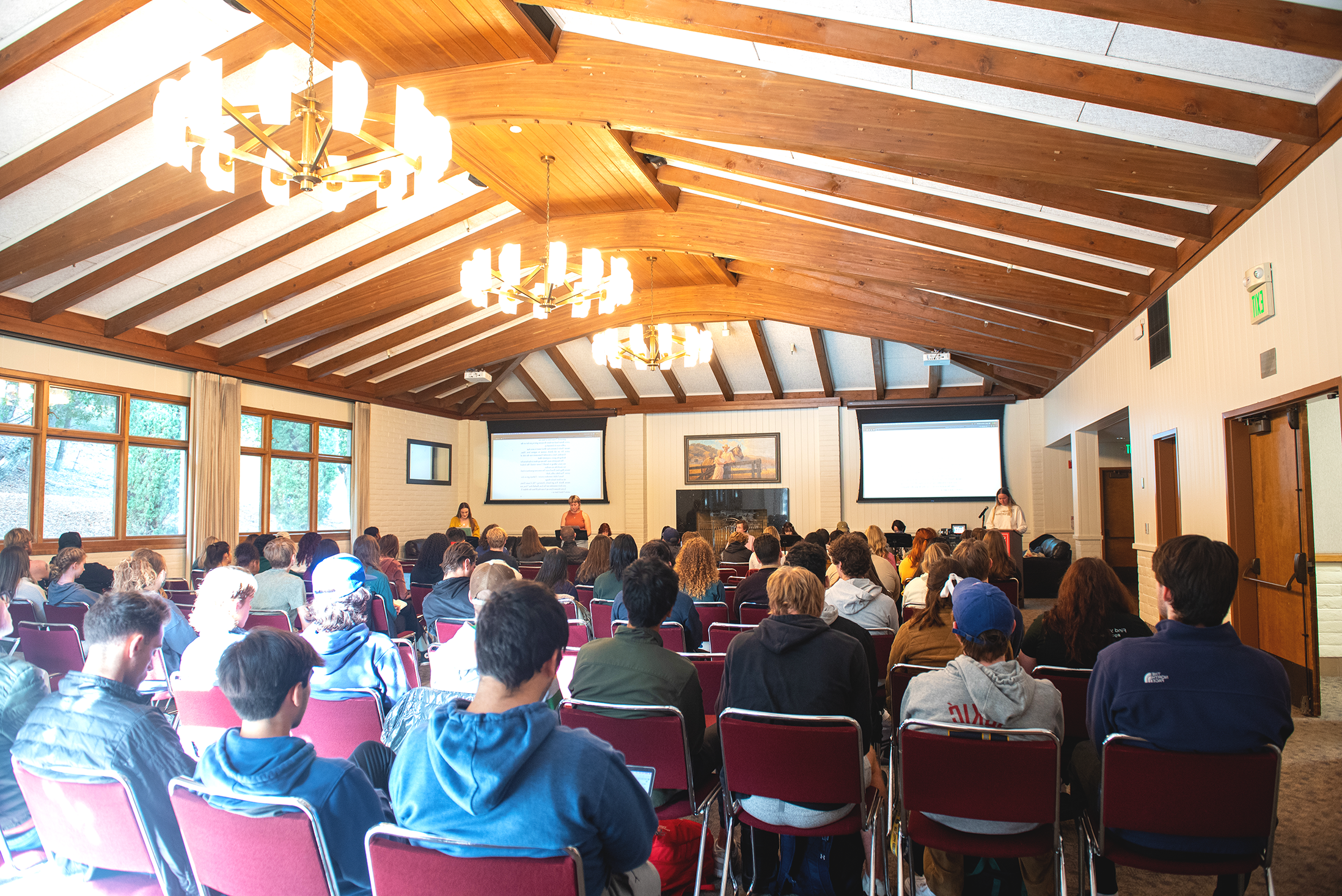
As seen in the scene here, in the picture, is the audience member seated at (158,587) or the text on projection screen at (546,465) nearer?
the audience member seated at (158,587)

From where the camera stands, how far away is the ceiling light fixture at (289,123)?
3328 millimetres

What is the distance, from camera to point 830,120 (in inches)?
185

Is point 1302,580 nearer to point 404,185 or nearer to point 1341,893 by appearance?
point 1341,893

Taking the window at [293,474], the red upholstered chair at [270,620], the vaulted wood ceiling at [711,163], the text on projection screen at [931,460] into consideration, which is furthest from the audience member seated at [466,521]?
the red upholstered chair at [270,620]

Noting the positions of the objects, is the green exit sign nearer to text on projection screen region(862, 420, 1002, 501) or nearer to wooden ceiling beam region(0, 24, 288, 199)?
wooden ceiling beam region(0, 24, 288, 199)

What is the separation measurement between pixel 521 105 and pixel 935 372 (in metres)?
9.55

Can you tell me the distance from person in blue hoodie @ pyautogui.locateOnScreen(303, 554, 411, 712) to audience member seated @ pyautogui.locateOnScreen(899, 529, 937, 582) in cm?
447

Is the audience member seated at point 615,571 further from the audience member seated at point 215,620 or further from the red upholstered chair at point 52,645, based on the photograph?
the red upholstered chair at point 52,645

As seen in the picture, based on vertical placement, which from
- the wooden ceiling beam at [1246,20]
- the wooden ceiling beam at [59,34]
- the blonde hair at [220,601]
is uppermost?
the wooden ceiling beam at [59,34]

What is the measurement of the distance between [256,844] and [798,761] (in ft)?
4.57

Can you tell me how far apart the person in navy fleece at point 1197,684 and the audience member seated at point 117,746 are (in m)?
2.40

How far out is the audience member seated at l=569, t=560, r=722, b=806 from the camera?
2492mm

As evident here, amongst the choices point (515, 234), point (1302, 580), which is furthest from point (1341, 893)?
point (515, 234)

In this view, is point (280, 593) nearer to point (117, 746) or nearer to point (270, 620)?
point (270, 620)
